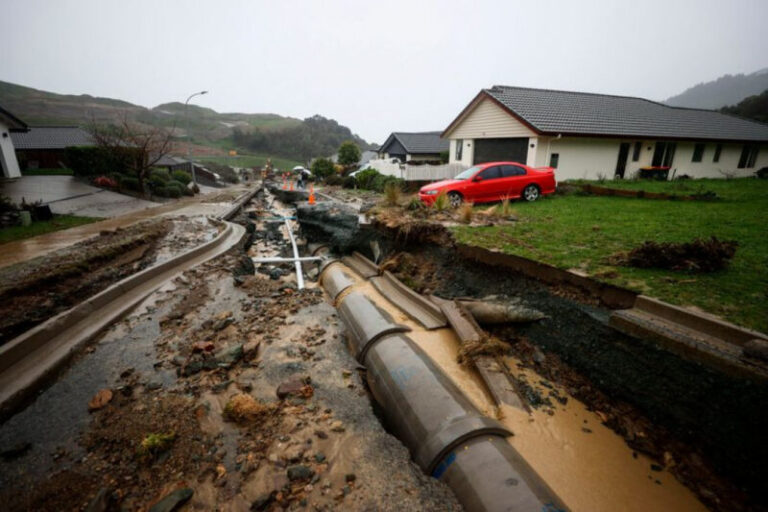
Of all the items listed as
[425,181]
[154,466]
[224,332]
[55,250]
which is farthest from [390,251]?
[425,181]

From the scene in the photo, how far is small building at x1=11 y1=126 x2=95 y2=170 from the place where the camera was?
2556 cm

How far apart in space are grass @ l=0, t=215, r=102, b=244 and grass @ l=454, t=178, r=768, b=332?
39.0 feet

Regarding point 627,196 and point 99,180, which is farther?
point 99,180

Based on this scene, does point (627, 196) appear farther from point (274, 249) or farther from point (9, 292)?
point (9, 292)

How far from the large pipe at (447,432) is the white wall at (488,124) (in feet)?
46.8

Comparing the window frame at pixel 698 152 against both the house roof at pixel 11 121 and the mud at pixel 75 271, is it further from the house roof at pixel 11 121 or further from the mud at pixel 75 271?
the house roof at pixel 11 121

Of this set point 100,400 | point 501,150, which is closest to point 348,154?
point 501,150

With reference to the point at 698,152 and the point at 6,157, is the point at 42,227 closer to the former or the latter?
the point at 6,157

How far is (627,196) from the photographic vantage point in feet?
36.8

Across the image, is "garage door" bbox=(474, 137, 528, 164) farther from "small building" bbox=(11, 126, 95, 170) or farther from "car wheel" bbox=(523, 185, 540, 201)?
"small building" bbox=(11, 126, 95, 170)

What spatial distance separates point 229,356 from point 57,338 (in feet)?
8.09

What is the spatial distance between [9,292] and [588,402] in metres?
8.56

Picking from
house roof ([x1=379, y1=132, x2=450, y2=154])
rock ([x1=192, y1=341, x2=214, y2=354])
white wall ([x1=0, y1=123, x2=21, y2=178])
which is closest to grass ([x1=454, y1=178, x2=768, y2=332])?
rock ([x1=192, y1=341, x2=214, y2=354])

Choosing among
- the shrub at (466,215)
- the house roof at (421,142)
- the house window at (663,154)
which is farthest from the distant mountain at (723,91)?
the shrub at (466,215)
